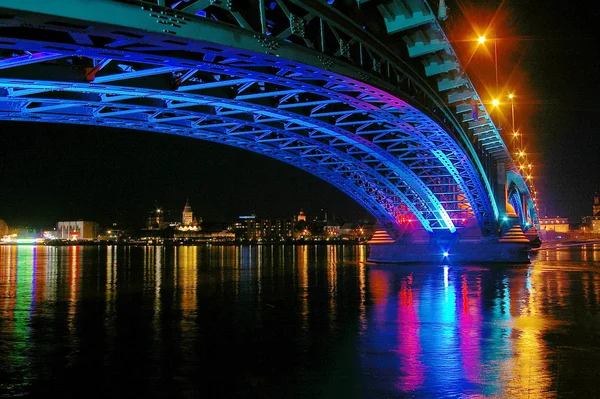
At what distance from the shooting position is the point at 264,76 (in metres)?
17.7

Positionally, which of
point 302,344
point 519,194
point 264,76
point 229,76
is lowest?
point 302,344

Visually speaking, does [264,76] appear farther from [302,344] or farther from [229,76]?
[302,344]

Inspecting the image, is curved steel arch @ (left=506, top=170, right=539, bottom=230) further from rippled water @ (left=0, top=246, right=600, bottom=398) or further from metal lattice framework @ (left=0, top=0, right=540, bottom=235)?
rippled water @ (left=0, top=246, right=600, bottom=398)

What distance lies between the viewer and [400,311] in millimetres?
22500

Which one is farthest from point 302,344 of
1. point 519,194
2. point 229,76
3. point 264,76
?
point 519,194

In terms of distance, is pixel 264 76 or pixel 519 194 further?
pixel 519 194

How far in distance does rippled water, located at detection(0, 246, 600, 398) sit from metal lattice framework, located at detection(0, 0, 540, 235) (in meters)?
6.52

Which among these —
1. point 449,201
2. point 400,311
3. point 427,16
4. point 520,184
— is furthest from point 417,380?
point 520,184

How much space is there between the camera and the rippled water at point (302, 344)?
11406 mm

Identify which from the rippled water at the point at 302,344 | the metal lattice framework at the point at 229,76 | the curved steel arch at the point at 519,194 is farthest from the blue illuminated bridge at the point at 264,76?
the curved steel arch at the point at 519,194

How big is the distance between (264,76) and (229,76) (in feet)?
18.4

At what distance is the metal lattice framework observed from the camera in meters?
12.4

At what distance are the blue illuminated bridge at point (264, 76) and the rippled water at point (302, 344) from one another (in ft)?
21.4

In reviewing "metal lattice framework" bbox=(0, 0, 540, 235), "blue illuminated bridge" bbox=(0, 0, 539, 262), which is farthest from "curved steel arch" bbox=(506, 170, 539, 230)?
"metal lattice framework" bbox=(0, 0, 540, 235)
